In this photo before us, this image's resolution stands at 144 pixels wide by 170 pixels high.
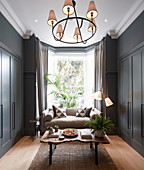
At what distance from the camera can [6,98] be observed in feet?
9.62

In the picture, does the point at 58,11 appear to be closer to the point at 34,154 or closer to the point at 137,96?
the point at 137,96

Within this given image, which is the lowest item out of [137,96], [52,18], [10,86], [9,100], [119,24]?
[9,100]

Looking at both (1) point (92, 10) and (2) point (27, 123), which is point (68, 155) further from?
(1) point (92, 10)

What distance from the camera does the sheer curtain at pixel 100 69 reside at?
4.17m

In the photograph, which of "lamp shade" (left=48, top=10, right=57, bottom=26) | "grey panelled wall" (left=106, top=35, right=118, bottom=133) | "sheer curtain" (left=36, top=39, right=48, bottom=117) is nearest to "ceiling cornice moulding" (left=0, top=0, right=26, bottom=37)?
"sheer curtain" (left=36, top=39, right=48, bottom=117)

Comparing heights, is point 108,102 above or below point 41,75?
below

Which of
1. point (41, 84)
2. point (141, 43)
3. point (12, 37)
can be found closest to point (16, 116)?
point (41, 84)

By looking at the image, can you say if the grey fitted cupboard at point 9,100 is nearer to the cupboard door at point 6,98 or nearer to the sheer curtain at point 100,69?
the cupboard door at point 6,98

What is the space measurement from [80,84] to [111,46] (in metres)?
1.81

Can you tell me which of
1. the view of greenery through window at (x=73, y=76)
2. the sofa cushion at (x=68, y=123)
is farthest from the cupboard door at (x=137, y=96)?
the view of greenery through window at (x=73, y=76)

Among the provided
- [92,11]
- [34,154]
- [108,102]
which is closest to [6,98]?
[34,154]

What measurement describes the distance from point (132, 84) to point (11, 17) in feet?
10.4

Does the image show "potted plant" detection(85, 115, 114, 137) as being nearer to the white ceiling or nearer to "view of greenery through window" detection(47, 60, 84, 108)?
the white ceiling

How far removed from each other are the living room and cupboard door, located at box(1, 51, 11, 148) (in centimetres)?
2
